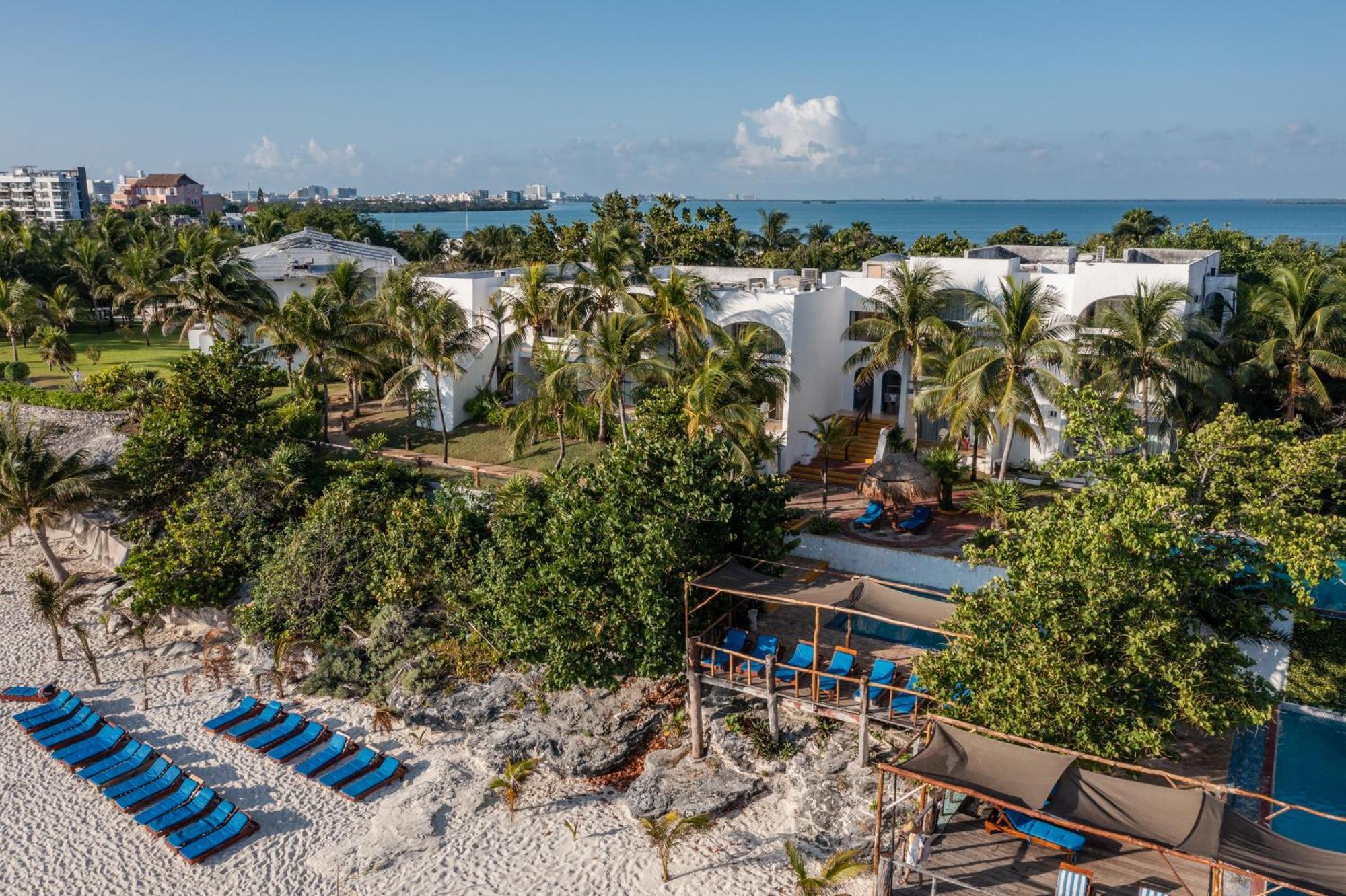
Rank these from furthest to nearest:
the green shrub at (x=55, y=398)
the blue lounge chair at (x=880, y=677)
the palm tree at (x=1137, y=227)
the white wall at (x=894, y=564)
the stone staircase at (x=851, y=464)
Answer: the palm tree at (x=1137, y=227) < the green shrub at (x=55, y=398) < the stone staircase at (x=851, y=464) < the white wall at (x=894, y=564) < the blue lounge chair at (x=880, y=677)

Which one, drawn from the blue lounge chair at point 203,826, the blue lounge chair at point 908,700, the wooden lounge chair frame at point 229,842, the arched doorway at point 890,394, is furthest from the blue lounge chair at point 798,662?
the arched doorway at point 890,394

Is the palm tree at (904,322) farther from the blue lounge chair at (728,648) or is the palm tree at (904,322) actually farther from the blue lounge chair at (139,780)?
the blue lounge chair at (139,780)

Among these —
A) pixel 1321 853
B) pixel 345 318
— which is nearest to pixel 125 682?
pixel 345 318

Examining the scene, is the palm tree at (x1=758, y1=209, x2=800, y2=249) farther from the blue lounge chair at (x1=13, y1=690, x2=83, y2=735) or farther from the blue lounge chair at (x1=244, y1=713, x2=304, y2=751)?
the blue lounge chair at (x1=13, y1=690, x2=83, y2=735)

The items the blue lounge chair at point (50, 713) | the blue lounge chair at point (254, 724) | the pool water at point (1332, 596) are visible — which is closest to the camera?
the blue lounge chair at point (254, 724)

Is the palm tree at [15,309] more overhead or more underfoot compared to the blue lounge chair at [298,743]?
more overhead

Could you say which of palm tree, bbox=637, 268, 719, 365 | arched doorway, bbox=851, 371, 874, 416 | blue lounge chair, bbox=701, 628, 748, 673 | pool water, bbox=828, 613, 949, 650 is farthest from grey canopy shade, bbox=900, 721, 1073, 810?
arched doorway, bbox=851, 371, 874, 416
